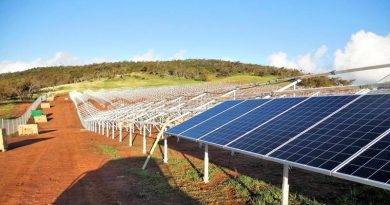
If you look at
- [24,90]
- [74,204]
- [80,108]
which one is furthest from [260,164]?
[24,90]

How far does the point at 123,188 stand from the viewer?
18734 millimetres

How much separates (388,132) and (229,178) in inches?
422

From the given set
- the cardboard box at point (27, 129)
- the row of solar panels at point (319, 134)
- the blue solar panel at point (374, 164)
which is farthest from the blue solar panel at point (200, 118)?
the cardboard box at point (27, 129)

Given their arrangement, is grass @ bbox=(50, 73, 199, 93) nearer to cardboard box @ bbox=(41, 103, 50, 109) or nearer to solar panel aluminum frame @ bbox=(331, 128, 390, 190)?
cardboard box @ bbox=(41, 103, 50, 109)

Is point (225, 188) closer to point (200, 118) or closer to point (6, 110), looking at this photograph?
point (200, 118)

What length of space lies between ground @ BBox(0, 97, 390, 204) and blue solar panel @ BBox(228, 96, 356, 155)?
8.70ft

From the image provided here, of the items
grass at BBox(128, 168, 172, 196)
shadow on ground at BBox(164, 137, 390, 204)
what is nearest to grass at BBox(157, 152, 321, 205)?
shadow on ground at BBox(164, 137, 390, 204)

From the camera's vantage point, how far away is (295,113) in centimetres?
1452

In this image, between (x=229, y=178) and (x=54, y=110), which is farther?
(x=54, y=110)

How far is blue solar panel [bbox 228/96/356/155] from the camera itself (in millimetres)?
12461

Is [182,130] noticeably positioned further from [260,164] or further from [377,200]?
[377,200]

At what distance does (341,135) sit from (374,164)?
225cm

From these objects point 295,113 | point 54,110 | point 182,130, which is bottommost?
point 54,110

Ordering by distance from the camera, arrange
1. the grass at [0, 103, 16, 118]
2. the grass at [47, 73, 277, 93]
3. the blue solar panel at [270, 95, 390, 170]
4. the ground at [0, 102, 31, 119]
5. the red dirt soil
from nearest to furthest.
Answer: the blue solar panel at [270, 95, 390, 170]
the red dirt soil
the grass at [0, 103, 16, 118]
the ground at [0, 102, 31, 119]
the grass at [47, 73, 277, 93]
